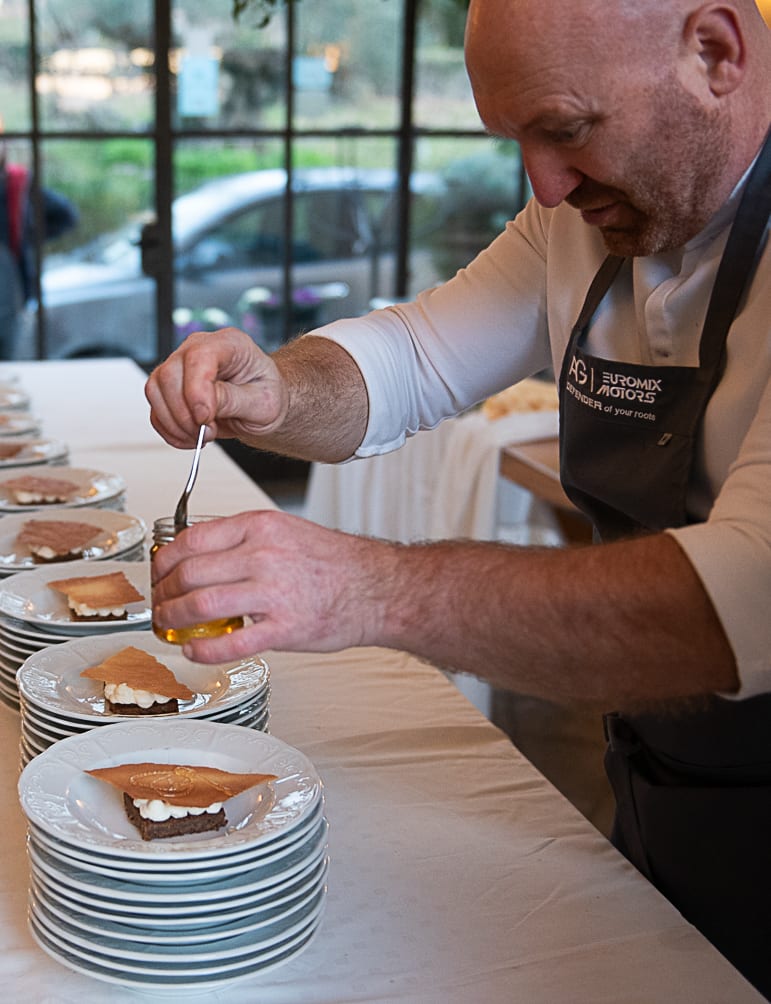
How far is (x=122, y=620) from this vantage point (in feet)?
4.67

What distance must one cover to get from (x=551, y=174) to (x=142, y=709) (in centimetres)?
63

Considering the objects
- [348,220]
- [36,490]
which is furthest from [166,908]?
[348,220]

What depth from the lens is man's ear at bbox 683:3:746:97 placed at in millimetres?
1061

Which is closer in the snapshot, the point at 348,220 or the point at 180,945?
the point at 180,945

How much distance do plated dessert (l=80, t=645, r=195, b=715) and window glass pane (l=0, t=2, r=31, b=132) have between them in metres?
3.73

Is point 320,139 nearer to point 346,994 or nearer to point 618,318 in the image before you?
point 618,318

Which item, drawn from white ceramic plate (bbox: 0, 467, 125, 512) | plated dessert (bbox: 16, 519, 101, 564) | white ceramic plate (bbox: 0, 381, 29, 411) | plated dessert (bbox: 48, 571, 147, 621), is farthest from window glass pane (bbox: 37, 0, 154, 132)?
plated dessert (bbox: 48, 571, 147, 621)

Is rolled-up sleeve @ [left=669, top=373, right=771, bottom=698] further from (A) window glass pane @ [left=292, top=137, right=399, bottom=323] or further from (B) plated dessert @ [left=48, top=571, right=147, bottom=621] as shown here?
(A) window glass pane @ [left=292, top=137, right=399, bottom=323]

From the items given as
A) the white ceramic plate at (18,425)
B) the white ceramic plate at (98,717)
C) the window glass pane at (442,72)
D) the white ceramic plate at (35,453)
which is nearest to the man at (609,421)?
the white ceramic plate at (98,717)

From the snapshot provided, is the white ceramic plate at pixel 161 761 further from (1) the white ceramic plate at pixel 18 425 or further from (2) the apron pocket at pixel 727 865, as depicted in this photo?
(1) the white ceramic plate at pixel 18 425

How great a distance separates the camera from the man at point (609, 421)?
92cm

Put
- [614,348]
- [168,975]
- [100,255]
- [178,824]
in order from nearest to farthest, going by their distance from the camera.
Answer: [168,975] < [178,824] < [614,348] < [100,255]

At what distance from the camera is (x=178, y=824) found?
100cm

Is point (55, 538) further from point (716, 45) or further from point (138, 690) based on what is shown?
point (716, 45)
